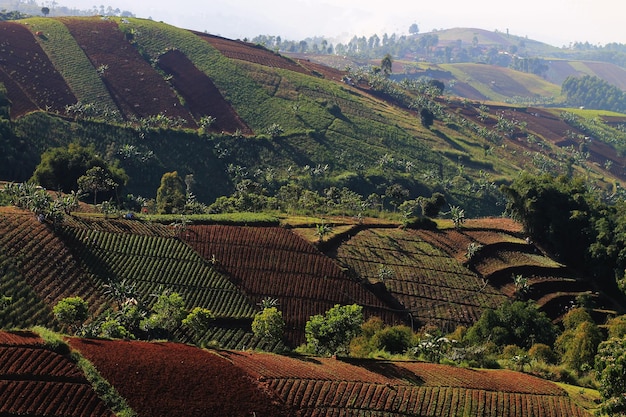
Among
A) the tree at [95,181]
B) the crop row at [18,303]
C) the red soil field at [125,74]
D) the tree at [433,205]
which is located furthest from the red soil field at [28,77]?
the tree at [433,205]

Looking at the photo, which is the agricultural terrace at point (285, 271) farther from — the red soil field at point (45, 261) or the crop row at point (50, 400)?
the crop row at point (50, 400)

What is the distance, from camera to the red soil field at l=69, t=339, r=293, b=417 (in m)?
49.8

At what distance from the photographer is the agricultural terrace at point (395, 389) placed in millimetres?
54812

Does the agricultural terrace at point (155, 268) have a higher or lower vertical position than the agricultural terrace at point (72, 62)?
lower

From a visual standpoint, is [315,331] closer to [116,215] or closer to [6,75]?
[116,215]

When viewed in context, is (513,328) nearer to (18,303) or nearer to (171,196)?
(18,303)

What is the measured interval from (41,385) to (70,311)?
16427mm

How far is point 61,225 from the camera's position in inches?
3351

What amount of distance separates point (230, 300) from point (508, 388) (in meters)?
36.1

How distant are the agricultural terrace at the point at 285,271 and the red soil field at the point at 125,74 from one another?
7241 cm

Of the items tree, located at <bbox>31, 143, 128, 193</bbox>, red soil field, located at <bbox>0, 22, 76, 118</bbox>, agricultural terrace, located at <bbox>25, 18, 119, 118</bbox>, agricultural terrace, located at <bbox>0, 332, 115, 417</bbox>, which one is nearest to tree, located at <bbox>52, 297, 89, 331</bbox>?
agricultural terrace, located at <bbox>0, 332, 115, 417</bbox>

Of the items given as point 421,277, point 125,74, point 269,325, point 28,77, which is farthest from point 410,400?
point 125,74

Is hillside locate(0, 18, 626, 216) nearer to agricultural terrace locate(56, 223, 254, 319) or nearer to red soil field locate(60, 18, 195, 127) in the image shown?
red soil field locate(60, 18, 195, 127)

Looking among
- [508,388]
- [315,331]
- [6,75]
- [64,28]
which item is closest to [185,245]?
[315,331]
